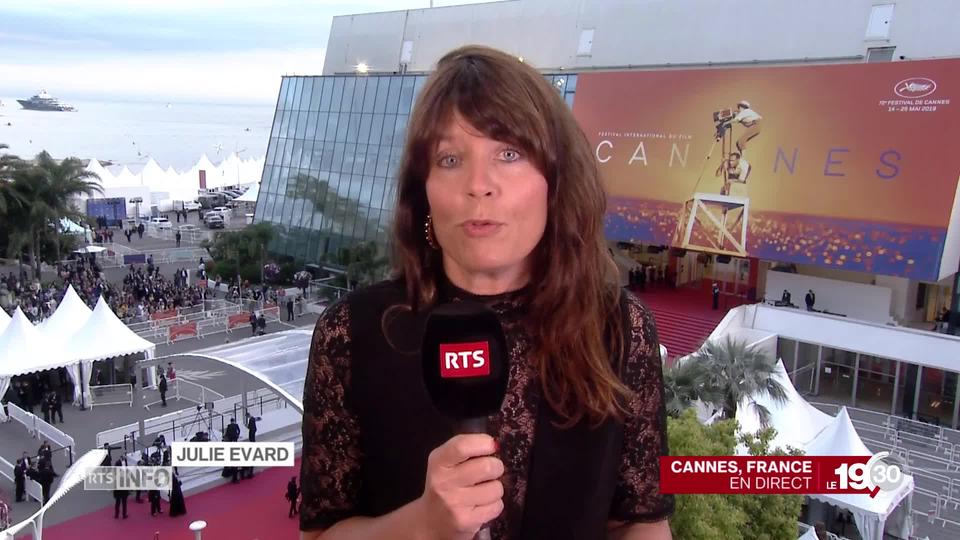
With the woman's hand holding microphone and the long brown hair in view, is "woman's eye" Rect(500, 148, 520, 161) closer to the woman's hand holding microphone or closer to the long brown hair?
the long brown hair

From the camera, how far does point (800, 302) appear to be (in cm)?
2164

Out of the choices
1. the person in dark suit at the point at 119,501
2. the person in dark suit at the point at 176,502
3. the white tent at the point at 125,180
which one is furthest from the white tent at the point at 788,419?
the white tent at the point at 125,180

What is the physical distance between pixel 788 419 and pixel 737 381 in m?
1.11

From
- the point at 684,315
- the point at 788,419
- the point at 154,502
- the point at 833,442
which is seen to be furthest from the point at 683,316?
the point at 154,502

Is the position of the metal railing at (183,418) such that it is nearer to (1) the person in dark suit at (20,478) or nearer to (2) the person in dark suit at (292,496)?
(1) the person in dark suit at (20,478)

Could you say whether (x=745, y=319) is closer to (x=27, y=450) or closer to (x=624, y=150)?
(x=624, y=150)

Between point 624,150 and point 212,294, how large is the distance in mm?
16004

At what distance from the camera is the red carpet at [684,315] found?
20.4 metres

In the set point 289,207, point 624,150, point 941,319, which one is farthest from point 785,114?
point 289,207

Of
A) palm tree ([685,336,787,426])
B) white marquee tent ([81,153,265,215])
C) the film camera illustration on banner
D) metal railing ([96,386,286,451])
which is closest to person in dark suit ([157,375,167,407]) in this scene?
metal railing ([96,386,286,451])

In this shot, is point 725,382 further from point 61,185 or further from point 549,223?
point 61,185

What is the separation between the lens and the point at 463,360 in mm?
1412

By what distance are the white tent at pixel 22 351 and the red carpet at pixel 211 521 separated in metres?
4.14
